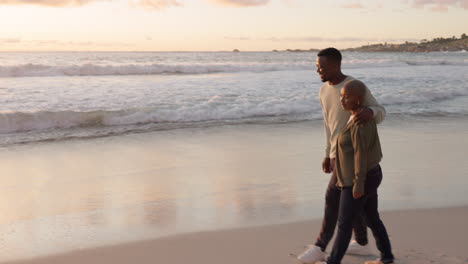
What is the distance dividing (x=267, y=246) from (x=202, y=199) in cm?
149

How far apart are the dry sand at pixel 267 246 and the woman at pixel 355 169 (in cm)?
48

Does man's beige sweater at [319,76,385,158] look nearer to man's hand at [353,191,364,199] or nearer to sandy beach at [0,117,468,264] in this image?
man's hand at [353,191,364,199]

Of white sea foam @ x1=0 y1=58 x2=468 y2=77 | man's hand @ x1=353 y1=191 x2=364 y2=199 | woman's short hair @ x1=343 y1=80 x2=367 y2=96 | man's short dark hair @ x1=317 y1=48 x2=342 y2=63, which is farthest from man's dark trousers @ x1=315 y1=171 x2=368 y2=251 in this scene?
white sea foam @ x1=0 y1=58 x2=468 y2=77

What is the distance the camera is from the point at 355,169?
11.4 feet

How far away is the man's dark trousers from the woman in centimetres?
18

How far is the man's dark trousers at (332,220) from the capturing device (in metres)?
3.83

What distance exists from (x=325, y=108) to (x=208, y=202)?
209cm

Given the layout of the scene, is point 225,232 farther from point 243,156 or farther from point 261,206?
point 243,156

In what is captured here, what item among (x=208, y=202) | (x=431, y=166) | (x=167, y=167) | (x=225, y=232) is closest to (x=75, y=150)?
(x=167, y=167)

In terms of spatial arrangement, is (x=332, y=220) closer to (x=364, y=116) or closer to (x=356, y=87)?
(x=364, y=116)

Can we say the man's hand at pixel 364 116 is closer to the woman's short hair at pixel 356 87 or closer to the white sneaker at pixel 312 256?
the woman's short hair at pixel 356 87

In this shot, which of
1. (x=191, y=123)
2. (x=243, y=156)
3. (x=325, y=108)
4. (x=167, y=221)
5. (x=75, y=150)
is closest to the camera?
(x=325, y=108)

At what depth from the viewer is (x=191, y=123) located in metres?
11.6

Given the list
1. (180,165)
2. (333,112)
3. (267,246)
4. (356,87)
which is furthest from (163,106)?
(356,87)
